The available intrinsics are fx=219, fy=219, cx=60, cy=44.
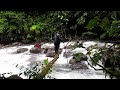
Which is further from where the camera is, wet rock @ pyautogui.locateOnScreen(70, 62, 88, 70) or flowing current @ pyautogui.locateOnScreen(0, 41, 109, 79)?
wet rock @ pyautogui.locateOnScreen(70, 62, 88, 70)

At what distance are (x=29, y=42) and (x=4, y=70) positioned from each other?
577cm

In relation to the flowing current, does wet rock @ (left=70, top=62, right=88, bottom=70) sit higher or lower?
higher

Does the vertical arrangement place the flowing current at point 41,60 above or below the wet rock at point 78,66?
below

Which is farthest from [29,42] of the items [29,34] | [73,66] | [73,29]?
[73,66]

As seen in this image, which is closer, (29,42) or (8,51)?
(8,51)

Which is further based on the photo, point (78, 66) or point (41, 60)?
point (41, 60)

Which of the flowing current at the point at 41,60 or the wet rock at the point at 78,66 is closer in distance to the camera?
the flowing current at the point at 41,60

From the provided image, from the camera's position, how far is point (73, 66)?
8648 millimetres
